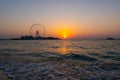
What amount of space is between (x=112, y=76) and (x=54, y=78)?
345cm

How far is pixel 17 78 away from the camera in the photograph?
30.2 ft

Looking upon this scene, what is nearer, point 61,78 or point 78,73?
point 61,78

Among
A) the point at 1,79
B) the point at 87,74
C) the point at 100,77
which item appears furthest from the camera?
the point at 87,74

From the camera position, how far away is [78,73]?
10.5m

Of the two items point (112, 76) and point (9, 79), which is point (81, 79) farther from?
point (9, 79)

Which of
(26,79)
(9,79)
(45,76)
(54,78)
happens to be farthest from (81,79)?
(9,79)

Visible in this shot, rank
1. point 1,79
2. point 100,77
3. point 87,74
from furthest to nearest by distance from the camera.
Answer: point 87,74 → point 100,77 → point 1,79

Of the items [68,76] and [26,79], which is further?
[68,76]

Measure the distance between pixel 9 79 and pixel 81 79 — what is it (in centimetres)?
397

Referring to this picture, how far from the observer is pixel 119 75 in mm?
9945

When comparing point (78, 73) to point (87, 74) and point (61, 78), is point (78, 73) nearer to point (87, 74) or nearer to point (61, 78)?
point (87, 74)

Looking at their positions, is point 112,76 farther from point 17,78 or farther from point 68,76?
point 17,78

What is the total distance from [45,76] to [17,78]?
5.31 ft

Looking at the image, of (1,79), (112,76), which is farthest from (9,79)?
(112,76)
